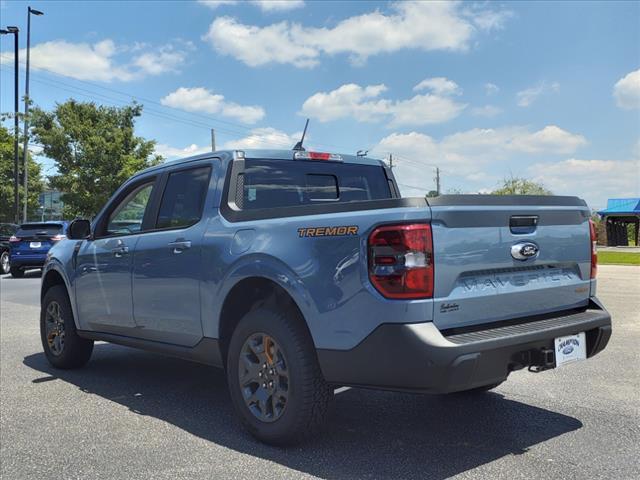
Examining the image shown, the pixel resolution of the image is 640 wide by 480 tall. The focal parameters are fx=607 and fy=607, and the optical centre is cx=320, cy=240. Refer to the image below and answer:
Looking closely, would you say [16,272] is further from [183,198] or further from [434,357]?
[434,357]

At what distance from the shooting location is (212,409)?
464cm

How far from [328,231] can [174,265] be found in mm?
1558

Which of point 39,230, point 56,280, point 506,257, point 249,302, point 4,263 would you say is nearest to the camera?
point 506,257

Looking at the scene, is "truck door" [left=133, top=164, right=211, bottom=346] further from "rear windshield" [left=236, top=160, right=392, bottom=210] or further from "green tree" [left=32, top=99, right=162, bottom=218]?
"green tree" [left=32, top=99, right=162, bottom=218]

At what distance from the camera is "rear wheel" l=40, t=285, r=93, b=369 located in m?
5.89

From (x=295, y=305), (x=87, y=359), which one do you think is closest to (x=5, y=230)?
(x=87, y=359)

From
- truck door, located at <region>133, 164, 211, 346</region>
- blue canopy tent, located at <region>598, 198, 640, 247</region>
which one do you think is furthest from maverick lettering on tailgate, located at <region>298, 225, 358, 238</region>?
blue canopy tent, located at <region>598, 198, 640, 247</region>

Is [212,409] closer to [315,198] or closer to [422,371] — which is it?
[315,198]

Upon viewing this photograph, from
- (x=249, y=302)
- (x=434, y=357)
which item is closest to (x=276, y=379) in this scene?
(x=249, y=302)

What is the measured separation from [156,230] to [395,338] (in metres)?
2.48

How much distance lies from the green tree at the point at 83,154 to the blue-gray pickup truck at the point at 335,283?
2787 centimetres

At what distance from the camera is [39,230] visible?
1780 centimetres

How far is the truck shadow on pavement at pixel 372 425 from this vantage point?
11.4ft

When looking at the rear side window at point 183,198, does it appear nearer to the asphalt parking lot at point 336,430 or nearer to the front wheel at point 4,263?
the asphalt parking lot at point 336,430
